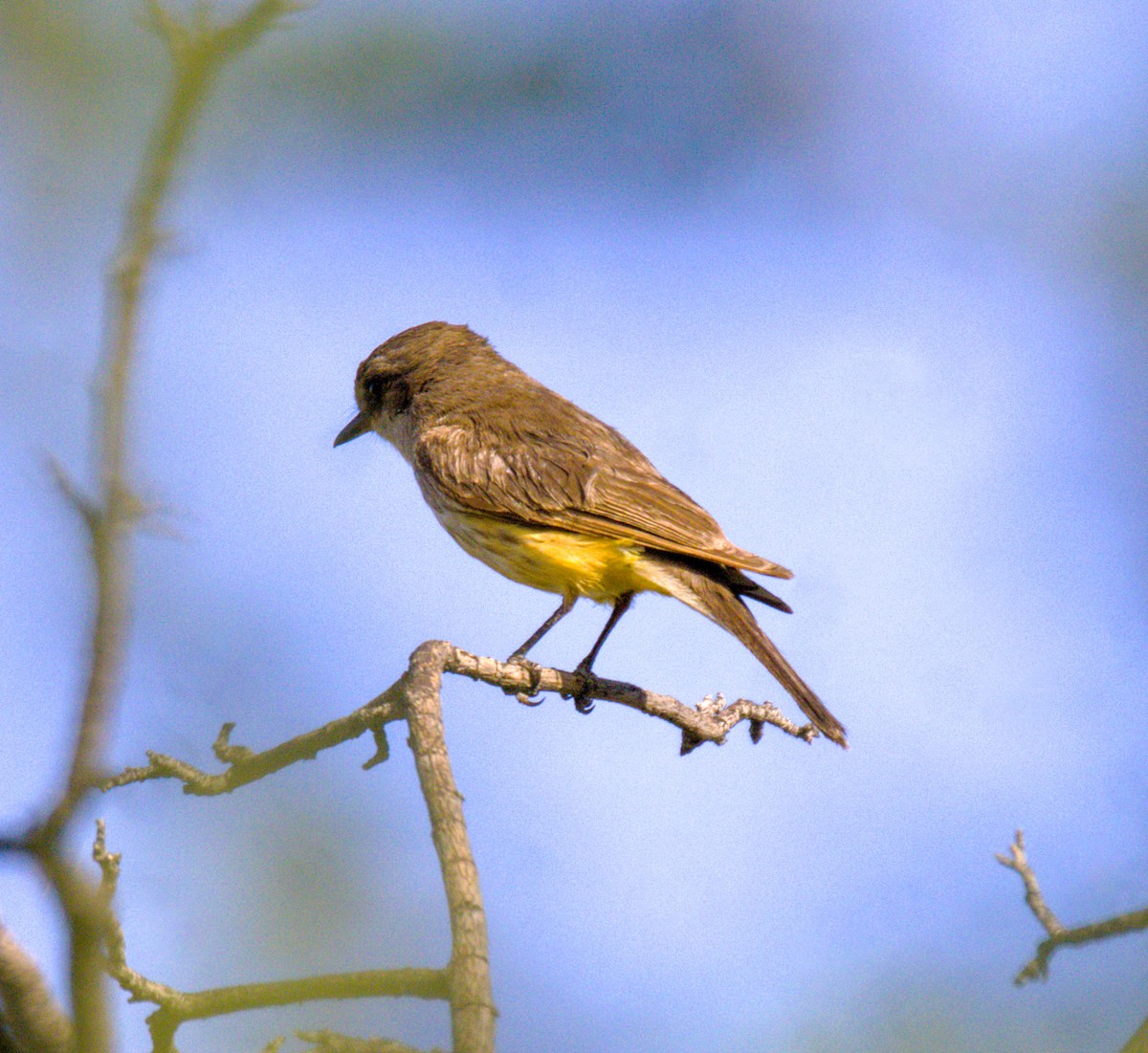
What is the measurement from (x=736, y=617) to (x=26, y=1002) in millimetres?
3646

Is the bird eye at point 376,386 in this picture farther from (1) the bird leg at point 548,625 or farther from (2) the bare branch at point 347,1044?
(2) the bare branch at point 347,1044

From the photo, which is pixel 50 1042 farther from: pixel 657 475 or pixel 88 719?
pixel 657 475

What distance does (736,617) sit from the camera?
513 centimetres

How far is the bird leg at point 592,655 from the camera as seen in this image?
16.2ft

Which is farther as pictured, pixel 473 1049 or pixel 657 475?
pixel 657 475

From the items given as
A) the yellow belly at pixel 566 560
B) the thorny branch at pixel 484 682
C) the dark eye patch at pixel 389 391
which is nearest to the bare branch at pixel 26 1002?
the thorny branch at pixel 484 682

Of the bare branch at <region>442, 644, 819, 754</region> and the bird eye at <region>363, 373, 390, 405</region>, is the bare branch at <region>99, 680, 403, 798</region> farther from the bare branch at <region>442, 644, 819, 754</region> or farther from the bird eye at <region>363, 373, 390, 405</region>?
the bird eye at <region>363, 373, 390, 405</region>

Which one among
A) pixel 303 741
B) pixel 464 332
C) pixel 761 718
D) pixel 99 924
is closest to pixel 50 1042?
pixel 99 924

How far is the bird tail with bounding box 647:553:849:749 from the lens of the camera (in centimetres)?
461

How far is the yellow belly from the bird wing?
5cm

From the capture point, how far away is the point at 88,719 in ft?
4.66

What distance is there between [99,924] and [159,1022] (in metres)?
1.05

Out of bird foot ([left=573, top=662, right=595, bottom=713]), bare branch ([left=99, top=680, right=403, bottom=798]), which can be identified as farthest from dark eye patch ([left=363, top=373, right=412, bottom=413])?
bare branch ([left=99, top=680, right=403, bottom=798])

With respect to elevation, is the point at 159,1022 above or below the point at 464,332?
below
